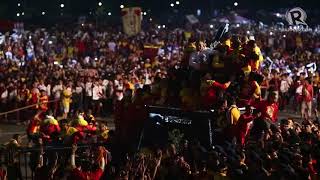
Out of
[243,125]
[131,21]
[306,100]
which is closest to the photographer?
[243,125]

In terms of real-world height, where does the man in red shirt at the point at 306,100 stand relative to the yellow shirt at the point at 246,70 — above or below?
below

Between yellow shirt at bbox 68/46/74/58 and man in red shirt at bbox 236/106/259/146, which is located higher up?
yellow shirt at bbox 68/46/74/58

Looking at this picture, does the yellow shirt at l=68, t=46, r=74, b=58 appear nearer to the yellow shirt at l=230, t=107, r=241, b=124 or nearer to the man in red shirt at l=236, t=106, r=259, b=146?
the yellow shirt at l=230, t=107, r=241, b=124

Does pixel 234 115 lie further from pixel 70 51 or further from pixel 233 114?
pixel 70 51

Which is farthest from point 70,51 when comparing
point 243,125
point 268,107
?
point 243,125

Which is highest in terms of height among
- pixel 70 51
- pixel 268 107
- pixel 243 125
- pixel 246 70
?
pixel 70 51

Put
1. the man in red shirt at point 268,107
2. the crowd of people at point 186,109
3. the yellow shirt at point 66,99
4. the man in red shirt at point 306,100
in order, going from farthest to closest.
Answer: the yellow shirt at point 66,99 → the man in red shirt at point 306,100 → the man in red shirt at point 268,107 → the crowd of people at point 186,109

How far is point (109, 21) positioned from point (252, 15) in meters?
14.2

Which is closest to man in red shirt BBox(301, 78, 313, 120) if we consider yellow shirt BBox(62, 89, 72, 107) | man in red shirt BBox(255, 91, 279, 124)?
yellow shirt BBox(62, 89, 72, 107)

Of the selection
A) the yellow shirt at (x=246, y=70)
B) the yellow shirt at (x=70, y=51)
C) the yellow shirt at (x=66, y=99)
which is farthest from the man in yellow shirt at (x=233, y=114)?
the yellow shirt at (x=70, y=51)

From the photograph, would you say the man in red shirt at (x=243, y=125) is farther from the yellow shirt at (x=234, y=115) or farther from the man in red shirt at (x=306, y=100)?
the man in red shirt at (x=306, y=100)

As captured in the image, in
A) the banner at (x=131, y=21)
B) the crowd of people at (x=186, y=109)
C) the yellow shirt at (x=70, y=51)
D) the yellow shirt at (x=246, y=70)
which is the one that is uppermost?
the banner at (x=131, y=21)

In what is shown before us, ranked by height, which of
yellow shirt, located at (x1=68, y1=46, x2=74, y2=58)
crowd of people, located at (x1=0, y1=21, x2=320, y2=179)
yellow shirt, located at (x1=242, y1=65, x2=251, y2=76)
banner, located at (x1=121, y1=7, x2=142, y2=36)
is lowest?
crowd of people, located at (x1=0, y1=21, x2=320, y2=179)

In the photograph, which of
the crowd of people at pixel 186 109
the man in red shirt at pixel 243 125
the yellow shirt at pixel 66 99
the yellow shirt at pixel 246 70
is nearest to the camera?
the crowd of people at pixel 186 109
